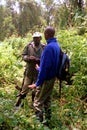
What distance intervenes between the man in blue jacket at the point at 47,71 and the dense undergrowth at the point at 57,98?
0.34 metres

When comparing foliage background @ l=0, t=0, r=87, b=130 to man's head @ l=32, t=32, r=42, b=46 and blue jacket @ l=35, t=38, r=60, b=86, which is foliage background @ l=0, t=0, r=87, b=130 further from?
man's head @ l=32, t=32, r=42, b=46

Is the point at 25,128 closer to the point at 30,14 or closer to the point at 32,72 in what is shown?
the point at 32,72

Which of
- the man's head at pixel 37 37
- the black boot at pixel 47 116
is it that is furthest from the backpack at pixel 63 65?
Result: the man's head at pixel 37 37

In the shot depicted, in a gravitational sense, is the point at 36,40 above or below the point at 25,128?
above

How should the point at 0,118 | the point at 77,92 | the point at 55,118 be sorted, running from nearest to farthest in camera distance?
the point at 0,118, the point at 55,118, the point at 77,92

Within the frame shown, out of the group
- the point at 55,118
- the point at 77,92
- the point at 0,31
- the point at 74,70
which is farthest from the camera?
the point at 0,31

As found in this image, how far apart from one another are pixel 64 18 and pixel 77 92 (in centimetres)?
895

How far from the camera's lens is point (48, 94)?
5.21 meters

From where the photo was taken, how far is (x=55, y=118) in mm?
5641

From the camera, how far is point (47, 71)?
4.88 meters

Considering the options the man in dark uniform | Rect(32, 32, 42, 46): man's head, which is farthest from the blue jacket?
the man in dark uniform

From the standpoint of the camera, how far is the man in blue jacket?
480 cm

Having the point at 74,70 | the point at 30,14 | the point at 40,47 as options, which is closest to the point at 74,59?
the point at 74,70

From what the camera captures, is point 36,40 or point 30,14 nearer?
point 36,40
